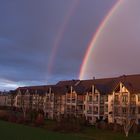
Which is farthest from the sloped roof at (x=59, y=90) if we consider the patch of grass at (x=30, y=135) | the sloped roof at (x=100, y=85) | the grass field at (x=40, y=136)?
the patch of grass at (x=30, y=135)

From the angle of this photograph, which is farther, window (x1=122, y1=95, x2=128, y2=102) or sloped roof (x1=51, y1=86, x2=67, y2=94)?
sloped roof (x1=51, y1=86, x2=67, y2=94)

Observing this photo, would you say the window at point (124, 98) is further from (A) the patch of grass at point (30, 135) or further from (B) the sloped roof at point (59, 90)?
(A) the patch of grass at point (30, 135)

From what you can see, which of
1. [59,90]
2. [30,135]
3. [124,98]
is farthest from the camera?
[59,90]

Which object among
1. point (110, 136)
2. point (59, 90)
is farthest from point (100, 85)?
point (110, 136)

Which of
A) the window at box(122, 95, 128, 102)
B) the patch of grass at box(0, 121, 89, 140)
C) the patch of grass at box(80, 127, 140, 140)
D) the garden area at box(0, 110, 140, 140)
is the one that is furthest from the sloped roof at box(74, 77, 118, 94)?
the patch of grass at box(0, 121, 89, 140)

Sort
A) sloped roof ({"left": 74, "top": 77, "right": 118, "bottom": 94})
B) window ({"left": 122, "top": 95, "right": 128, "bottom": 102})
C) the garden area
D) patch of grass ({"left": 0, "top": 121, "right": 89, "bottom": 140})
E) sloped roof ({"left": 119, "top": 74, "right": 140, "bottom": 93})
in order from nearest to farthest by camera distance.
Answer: patch of grass ({"left": 0, "top": 121, "right": 89, "bottom": 140}), the garden area, sloped roof ({"left": 119, "top": 74, "right": 140, "bottom": 93}), window ({"left": 122, "top": 95, "right": 128, "bottom": 102}), sloped roof ({"left": 74, "top": 77, "right": 118, "bottom": 94})

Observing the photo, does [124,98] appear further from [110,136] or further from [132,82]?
[110,136]

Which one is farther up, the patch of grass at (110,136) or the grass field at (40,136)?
the grass field at (40,136)

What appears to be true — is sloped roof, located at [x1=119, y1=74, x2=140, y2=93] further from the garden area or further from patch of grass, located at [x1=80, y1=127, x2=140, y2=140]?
patch of grass, located at [x1=80, y1=127, x2=140, y2=140]

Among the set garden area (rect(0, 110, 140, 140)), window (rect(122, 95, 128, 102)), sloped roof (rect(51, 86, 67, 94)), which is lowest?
garden area (rect(0, 110, 140, 140))

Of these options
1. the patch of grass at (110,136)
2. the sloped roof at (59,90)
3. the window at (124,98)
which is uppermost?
the sloped roof at (59,90)

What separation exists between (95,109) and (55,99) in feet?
67.4

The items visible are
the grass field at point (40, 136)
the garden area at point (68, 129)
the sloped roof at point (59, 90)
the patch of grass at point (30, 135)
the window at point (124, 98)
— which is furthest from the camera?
the sloped roof at point (59, 90)

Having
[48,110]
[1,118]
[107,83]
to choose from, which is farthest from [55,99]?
[1,118]
